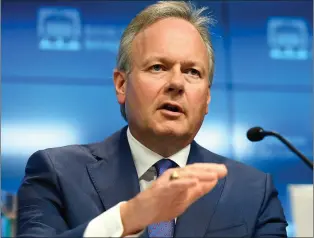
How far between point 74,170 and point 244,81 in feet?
7.31

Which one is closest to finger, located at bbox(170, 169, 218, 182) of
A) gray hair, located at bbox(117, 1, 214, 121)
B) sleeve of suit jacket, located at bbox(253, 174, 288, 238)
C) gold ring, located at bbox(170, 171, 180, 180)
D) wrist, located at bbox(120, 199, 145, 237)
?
gold ring, located at bbox(170, 171, 180, 180)

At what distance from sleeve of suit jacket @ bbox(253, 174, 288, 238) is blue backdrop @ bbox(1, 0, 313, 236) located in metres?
1.73

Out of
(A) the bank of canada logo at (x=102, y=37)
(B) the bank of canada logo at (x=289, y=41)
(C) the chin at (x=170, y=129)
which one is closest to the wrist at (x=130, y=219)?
(C) the chin at (x=170, y=129)

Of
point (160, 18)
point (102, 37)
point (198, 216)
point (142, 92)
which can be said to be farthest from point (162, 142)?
point (102, 37)

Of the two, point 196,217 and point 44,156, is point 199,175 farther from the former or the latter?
point 44,156

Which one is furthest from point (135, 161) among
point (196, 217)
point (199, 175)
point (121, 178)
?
point (199, 175)

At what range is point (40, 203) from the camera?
1.85 meters

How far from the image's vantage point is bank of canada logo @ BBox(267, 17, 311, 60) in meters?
4.01

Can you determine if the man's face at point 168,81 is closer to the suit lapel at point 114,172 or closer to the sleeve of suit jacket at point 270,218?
the suit lapel at point 114,172

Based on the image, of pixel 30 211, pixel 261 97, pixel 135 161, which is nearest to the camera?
pixel 30 211

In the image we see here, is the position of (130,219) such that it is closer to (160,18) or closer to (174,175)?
(174,175)

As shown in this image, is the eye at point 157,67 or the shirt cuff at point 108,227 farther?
the eye at point 157,67

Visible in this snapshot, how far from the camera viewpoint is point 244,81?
13.0 feet

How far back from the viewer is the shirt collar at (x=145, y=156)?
2006 mm
